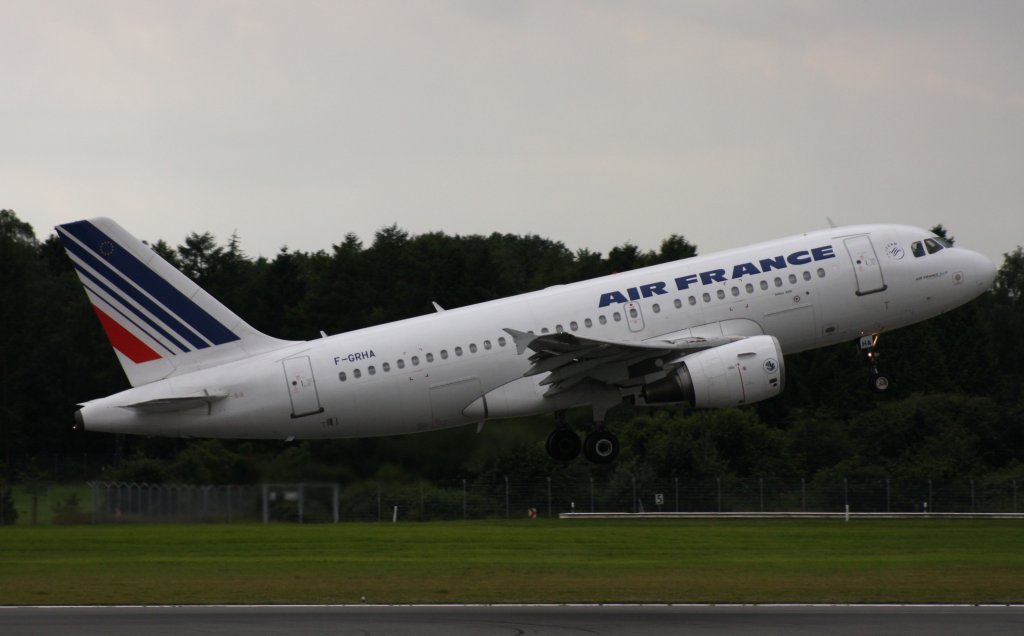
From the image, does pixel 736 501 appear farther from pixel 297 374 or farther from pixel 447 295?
pixel 297 374

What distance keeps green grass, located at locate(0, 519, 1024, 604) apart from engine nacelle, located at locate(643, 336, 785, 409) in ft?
15.8

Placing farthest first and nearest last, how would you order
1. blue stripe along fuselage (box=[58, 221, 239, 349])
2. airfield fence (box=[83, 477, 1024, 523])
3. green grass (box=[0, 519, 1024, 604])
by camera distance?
Answer: airfield fence (box=[83, 477, 1024, 523])
blue stripe along fuselage (box=[58, 221, 239, 349])
green grass (box=[0, 519, 1024, 604])

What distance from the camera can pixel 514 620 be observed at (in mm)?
32438

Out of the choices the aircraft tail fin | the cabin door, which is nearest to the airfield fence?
the aircraft tail fin

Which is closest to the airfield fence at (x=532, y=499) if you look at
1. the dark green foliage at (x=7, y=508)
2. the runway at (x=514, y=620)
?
the dark green foliage at (x=7, y=508)

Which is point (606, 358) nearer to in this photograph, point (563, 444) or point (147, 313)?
point (563, 444)

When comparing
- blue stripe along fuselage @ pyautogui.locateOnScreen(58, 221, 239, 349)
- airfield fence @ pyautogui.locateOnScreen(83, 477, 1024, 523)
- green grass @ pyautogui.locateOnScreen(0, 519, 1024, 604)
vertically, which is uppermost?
blue stripe along fuselage @ pyautogui.locateOnScreen(58, 221, 239, 349)

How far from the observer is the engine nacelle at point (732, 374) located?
41.2 meters

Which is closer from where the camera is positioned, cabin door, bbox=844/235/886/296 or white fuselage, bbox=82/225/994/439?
white fuselage, bbox=82/225/994/439

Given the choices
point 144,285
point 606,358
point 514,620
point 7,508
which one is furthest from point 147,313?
point 7,508

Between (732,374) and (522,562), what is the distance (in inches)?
390

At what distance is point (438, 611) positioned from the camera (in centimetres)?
3456

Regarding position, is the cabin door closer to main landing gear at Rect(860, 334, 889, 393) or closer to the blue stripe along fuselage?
main landing gear at Rect(860, 334, 889, 393)

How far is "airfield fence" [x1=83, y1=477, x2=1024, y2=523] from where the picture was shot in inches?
2035
